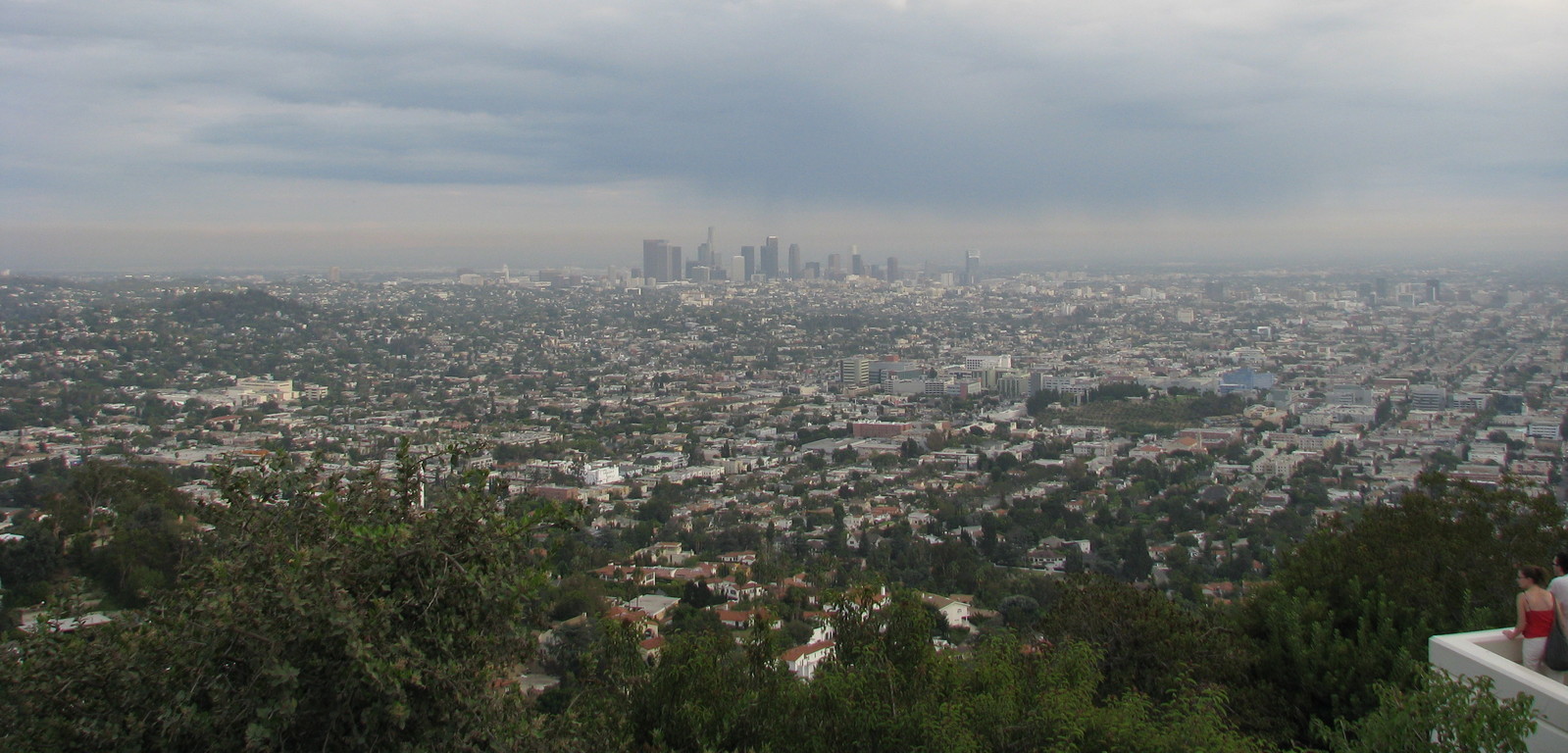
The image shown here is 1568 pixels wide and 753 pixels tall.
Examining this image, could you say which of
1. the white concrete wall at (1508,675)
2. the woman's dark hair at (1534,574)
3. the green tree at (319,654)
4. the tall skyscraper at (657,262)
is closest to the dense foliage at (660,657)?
the green tree at (319,654)

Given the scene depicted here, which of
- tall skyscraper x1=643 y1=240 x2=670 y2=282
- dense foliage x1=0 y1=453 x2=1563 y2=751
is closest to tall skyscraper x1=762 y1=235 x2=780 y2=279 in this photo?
tall skyscraper x1=643 y1=240 x2=670 y2=282

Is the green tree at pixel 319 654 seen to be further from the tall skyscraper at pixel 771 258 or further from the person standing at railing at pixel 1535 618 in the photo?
the tall skyscraper at pixel 771 258

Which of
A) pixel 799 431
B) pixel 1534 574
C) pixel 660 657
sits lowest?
pixel 799 431

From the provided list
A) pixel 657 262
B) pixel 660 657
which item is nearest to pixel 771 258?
pixel 657 262

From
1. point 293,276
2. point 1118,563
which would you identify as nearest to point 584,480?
point 1118,563

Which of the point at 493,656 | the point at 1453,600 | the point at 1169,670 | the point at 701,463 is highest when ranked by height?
the point at 493,656

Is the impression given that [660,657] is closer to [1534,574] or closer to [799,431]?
[1534,574]

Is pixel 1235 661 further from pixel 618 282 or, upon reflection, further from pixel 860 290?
pixel 618 282
